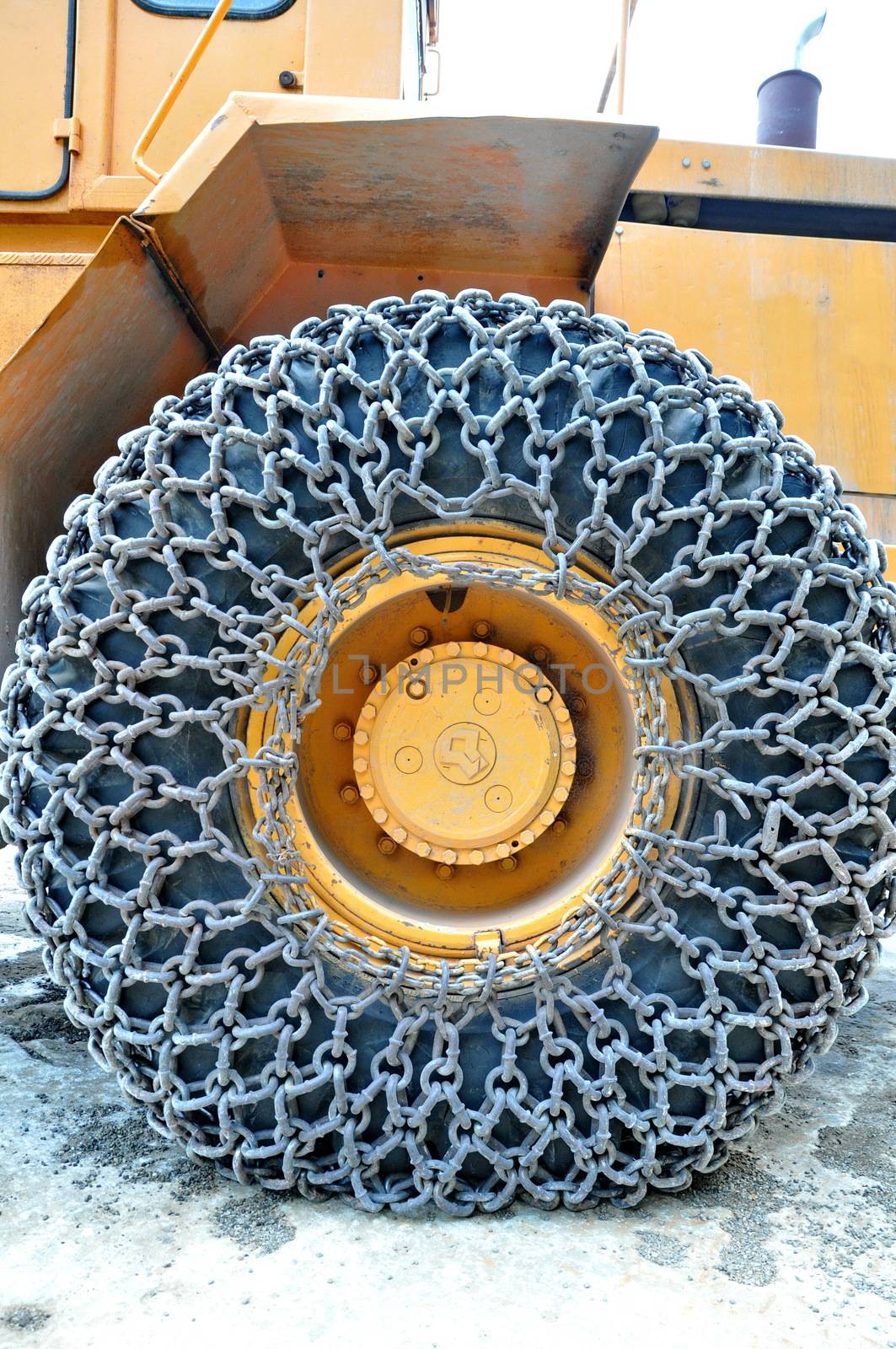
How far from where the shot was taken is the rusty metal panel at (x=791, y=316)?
2158 millimetres

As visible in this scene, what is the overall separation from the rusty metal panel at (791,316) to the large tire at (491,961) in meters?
0.73

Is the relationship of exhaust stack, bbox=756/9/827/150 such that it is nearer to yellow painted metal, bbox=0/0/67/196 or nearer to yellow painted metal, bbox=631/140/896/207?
yellow painted metal, bbox=631/140/896/207

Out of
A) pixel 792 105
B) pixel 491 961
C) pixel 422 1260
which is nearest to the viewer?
pixel 422 1260

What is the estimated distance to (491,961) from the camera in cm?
147

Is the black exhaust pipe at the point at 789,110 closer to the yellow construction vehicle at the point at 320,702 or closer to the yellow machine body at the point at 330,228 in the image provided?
the yellow machine body at the point at 330,228

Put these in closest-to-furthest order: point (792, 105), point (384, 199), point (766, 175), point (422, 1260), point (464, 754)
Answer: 1. point (422, 1260)
2. point (464, 754)
3. point (384, 199)
4. point (766, 175)
5. point (792, 105)

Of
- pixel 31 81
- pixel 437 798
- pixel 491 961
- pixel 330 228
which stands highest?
pixel 31 81

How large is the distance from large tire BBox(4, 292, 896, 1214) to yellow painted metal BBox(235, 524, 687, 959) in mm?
111

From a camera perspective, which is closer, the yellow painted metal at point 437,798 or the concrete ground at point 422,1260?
the concrete ground at point 422,1260

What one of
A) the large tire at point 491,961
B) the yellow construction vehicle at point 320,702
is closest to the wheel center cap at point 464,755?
the yellow construction vehicle at point 320,702

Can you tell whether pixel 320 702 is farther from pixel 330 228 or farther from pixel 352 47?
pixel 352 47

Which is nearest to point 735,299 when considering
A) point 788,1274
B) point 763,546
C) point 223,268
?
point 763,546

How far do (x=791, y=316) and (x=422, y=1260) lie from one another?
6.59 feet

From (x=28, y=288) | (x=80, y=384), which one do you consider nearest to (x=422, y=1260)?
(x=80, y=384)
